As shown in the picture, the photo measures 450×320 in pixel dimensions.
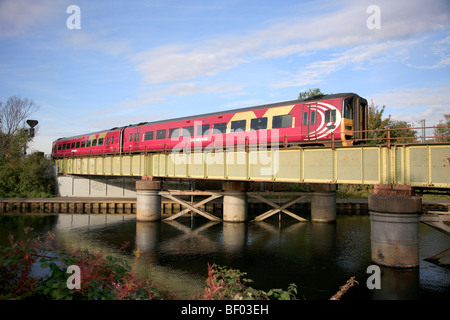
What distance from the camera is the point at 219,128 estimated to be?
25.0 m

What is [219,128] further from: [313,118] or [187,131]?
[313,118]

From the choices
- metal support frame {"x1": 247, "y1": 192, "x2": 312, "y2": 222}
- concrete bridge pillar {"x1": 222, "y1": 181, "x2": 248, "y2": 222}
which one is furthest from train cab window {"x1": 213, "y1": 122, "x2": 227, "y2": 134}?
metal support frame {"x1": 247, "y1": 192, "x2": 312, "y2": 222}

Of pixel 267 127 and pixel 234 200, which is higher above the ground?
pixel 267 127

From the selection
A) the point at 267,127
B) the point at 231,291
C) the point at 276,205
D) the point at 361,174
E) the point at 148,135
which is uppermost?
the point at 148,135

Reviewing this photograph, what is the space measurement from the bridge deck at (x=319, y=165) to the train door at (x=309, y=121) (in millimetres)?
1830

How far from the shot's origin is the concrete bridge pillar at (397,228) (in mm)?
14336

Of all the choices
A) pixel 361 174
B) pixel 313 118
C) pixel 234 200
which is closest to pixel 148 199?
pixel 234 200

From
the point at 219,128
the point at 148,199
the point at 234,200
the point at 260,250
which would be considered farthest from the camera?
the point at 148,199

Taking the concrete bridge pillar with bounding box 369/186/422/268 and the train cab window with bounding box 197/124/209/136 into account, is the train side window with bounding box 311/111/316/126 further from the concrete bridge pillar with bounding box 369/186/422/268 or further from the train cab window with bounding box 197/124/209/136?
the train cab window with bounding box 197/124/209/136

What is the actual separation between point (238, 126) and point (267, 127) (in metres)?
2.48

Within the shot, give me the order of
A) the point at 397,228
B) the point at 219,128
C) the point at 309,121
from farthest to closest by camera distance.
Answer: the point at 219,128, the point at 309,121, the point at 397,228
